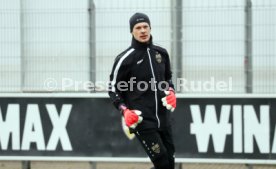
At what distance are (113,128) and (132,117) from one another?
8.09 feet

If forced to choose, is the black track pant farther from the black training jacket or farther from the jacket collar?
the jacket collar

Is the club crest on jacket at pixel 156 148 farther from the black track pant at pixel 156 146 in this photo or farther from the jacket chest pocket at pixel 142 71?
the jacket chest pocket at pixel 142 71

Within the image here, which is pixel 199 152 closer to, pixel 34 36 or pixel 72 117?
pixel 72 117

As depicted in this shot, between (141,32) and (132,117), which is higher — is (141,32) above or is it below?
above

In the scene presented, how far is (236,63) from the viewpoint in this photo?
7746mm

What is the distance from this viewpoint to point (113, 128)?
7.70 metres

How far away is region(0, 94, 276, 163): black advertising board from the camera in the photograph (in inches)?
294

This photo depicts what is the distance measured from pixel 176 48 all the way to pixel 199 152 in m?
1.48

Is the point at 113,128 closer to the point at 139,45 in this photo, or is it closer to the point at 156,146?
the point at 156,146

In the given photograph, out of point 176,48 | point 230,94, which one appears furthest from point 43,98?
point 230,94

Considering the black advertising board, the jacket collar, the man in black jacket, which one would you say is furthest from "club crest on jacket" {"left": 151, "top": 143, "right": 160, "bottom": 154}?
the black advertising board

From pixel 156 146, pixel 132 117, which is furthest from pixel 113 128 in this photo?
pixel 132 117

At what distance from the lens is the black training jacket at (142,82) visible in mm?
5414

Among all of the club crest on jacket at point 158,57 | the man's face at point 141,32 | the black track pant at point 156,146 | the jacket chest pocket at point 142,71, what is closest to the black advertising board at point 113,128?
the black track pant at point 156,146
